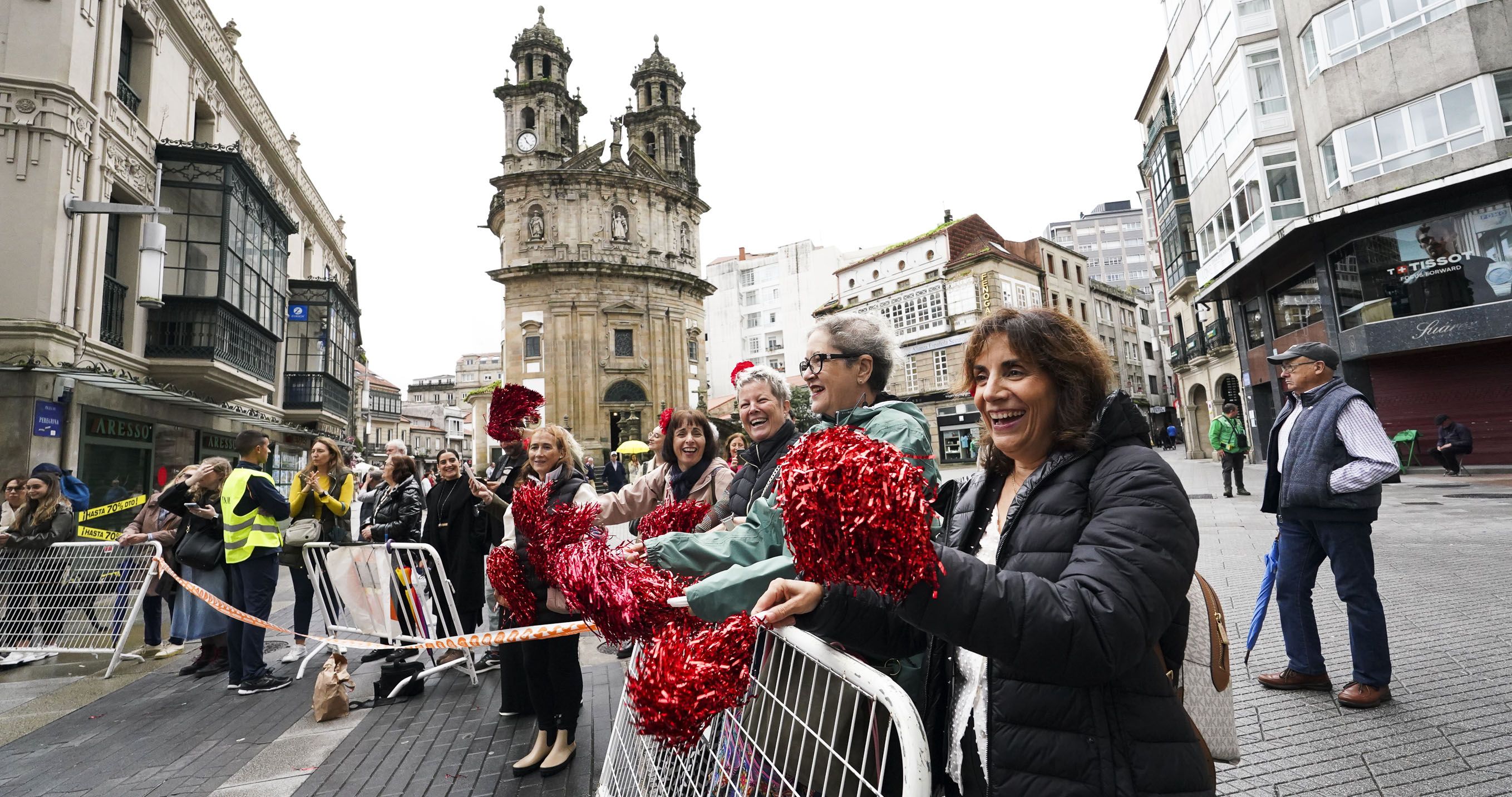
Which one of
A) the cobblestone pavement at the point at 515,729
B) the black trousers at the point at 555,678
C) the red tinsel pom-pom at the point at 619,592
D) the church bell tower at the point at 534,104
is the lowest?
the cobblestone pavement at the point at 515,729

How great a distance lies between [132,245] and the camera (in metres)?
12.7

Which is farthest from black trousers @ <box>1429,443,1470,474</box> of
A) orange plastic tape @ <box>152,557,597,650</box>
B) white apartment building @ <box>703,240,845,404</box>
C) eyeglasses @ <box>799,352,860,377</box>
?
white apartment building @ <box>703,240,845,404</box>

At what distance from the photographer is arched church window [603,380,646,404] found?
135 ft

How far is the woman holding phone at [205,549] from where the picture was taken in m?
5.72

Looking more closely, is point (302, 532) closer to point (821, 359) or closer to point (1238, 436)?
point (821, 359)

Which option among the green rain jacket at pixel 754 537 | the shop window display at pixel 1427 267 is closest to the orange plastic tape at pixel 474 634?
the green rain jacket at pixel 754 537

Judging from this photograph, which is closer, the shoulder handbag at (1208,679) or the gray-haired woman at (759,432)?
the shoulder handbag at (1208,679)

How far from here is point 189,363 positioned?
13227 mm

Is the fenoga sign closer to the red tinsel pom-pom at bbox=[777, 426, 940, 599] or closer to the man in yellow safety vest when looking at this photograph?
the man in yellow safety vest

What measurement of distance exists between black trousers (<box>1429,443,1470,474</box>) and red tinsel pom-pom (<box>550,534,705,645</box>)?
20.3m

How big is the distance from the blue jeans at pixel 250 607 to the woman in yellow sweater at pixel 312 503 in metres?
0.53

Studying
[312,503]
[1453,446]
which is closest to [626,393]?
[312,503]

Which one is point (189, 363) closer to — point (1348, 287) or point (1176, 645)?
point (1176, 645)

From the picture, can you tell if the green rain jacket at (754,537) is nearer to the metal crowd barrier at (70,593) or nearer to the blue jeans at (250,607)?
the blue jeans at (250,607)
